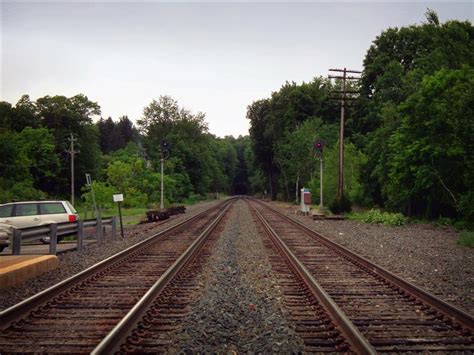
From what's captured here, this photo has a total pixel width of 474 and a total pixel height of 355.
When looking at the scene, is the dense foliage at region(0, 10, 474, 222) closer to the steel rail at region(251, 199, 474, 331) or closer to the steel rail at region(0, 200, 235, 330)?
the steel rail at region(251, 199, 474, 331)

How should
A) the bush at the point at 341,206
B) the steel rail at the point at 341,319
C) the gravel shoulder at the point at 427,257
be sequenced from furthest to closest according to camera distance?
the bush at the point at 341,206 → the gravel shoulder at the point at 427,257 → the steel rail at the point at 341,319

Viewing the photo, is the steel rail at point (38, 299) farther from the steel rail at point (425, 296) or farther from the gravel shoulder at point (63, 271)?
the steel rail at point (425, 296)

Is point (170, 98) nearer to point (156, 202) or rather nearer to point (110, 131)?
point (156, 202)

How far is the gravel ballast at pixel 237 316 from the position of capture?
16.9ft

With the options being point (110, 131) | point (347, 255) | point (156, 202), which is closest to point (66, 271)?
point (347, 255)

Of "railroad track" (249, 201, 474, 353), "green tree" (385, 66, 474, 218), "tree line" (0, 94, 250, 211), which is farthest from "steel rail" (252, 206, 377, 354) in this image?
"tree line" (0, 94, 250, 211)

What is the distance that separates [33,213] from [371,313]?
13.3 metres

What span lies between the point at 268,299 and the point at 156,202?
4460 centimetres

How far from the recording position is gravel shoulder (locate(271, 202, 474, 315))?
813 centimetres

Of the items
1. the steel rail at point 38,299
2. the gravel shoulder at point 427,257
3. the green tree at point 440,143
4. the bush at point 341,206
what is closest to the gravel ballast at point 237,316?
the steel rail at point 38,299

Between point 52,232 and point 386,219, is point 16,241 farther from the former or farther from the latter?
point 386,219

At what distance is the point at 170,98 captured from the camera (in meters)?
76.9

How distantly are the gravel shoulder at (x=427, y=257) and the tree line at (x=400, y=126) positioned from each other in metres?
4.36

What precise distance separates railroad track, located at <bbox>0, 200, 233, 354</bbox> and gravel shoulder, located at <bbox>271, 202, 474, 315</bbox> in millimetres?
4912
